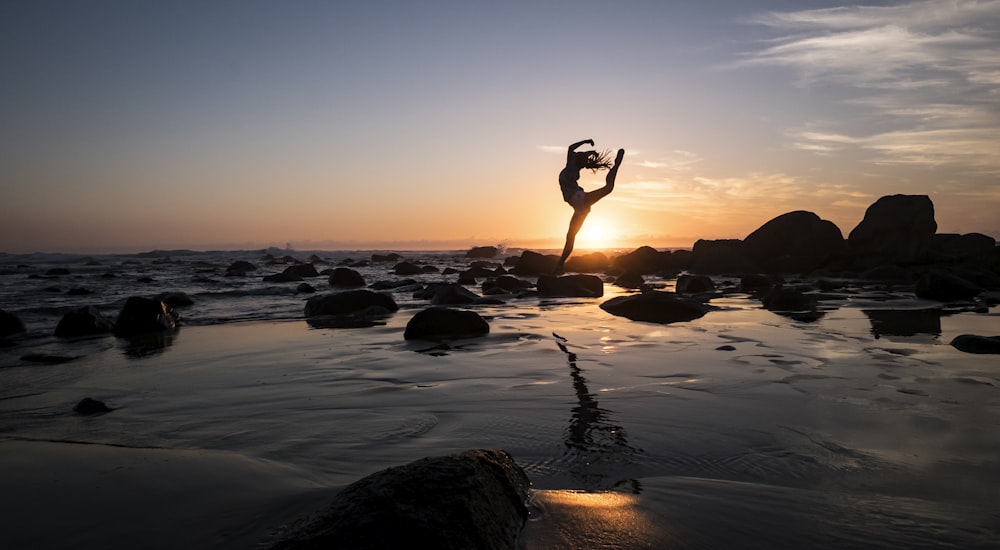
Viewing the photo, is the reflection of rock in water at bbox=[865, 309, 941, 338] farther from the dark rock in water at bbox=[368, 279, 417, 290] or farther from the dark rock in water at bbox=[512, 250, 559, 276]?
the dark rock in water at bbox=[512, 250, 559, 276]

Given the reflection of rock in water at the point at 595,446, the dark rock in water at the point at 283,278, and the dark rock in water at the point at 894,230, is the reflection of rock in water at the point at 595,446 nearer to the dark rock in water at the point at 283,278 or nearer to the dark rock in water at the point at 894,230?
the dark rock in water at the point at 283,278

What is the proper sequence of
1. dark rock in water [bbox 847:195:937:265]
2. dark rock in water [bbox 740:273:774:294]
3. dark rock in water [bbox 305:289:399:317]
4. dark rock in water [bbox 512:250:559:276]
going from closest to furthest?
dark rock in water [bbox 305:289:399:317] → dark rock in water [bbox 740:273:774:294] → dark rock in water [bbox 847:195:937:265] → dark rock in water [bbox 512:250:559:276]

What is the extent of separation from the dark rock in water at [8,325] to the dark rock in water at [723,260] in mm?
22499

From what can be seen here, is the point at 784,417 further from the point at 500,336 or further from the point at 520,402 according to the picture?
the point at 500,336

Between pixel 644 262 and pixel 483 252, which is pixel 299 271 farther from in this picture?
pixel 483 252

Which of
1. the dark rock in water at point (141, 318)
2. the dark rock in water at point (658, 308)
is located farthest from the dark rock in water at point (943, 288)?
the dark rock in water at point (141, 318)

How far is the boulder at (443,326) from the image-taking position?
7355mm

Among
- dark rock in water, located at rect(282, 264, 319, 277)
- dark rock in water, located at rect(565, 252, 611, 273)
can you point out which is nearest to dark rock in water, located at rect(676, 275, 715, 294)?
dark rock in water, located at rect(565, 252, 611, 273)

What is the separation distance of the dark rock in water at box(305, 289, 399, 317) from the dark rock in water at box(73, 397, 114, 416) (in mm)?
6143

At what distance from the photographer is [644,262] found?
25438 mm

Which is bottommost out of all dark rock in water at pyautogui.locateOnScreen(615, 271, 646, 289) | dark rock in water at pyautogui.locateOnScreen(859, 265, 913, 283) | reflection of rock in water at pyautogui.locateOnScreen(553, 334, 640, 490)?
reflection of rock in water at pyautogui.locateOnScreen(553, 334, 640, 490)

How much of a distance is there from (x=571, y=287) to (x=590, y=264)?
12.0 meters

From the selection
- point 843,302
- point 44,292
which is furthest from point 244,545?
point 44,292

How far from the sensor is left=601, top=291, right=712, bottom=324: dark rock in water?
891 centimetres
